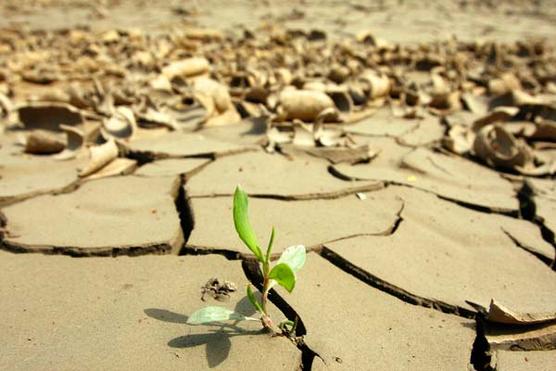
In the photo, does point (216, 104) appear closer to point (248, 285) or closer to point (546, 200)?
point (546, 200)

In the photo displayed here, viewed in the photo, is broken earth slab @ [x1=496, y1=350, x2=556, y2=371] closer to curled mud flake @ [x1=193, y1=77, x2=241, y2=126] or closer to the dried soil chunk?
the dried soil chunk

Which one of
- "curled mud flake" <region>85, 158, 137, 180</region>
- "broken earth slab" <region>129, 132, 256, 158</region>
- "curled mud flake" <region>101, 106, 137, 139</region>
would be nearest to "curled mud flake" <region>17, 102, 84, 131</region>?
"curled mud flake" <region>101, 106, 137, 139</region>

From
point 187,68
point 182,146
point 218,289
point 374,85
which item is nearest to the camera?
point 218,289

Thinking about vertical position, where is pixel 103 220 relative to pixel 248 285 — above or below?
below

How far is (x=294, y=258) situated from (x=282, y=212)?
66 cm

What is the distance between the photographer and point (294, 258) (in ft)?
3.83

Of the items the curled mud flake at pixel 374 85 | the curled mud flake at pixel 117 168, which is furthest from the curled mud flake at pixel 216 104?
the curled mud flake at pixel 374 85

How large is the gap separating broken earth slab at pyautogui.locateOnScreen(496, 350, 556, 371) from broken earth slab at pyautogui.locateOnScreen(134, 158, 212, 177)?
54.1 inches

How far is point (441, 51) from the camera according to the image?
16.0 ft

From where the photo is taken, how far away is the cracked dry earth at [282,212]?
1187 millimetres

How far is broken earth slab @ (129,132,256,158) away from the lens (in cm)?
235

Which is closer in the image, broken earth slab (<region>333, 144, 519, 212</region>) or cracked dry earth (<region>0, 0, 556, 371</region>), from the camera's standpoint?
cracked dry earth (<region>0, 0, 556, 371</region>)

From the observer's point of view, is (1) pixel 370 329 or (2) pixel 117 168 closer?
(1) pixel 370 329

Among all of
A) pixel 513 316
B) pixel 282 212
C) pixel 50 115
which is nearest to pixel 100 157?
pixel 50 115
